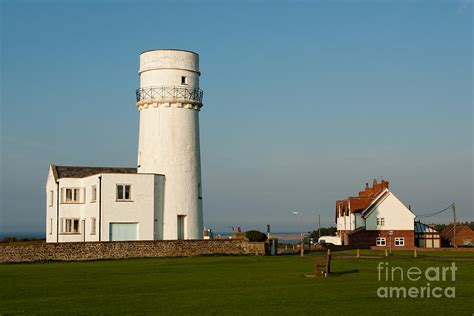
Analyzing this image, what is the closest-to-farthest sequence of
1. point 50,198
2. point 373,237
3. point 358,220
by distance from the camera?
point 50,198, point 373,237, point 358,220

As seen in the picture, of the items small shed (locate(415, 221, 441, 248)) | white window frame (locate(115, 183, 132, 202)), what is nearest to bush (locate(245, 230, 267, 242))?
white window frame (locate(115, 183, 132, 202))

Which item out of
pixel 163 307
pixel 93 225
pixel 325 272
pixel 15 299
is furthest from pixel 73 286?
pixel 93 225

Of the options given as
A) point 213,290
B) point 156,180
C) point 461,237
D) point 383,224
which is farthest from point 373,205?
point 213,290

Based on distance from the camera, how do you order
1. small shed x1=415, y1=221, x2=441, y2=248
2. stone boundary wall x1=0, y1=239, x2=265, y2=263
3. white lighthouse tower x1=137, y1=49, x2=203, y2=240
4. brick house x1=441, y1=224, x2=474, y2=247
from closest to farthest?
stone boundary wall x1=0, y1=239, x2=265, y2=263
white lighthouse tower x1=137, y1=49, x2=203, y2=240
small shed x1=415, y1=221, x2=441, y2=248
brick house x1=441, y1=224, x2=474, y2=247

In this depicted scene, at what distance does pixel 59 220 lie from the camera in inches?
2392

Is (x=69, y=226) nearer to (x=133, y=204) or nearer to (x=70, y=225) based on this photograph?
(x=70, y=225)

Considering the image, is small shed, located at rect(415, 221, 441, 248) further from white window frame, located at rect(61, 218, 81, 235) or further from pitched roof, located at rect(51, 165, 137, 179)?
white window frame, located at rect(61, 218, 81, 235)

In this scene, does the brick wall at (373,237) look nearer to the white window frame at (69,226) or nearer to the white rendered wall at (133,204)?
A: the white rendered wall at (133,204)

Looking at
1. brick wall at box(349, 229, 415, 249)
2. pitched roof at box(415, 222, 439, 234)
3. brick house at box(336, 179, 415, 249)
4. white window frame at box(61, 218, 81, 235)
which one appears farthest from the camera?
pitched roof at box(415, 222, 439, 234)

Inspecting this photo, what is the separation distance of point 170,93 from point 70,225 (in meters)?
13.2

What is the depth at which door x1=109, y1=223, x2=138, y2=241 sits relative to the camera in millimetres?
56406

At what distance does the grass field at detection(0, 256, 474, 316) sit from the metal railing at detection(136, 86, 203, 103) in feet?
55.6

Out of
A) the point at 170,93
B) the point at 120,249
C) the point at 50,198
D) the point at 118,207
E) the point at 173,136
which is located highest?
the point at 170,93

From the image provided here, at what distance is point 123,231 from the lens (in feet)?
186
